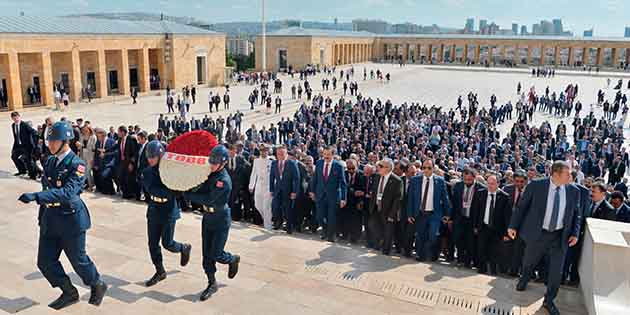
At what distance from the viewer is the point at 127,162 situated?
28.1 ft

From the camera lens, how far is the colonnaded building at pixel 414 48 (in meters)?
57.9

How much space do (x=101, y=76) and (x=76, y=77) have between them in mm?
1756

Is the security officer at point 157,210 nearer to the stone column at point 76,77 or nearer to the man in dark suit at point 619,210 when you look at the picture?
the man in dark suit at point 619,210

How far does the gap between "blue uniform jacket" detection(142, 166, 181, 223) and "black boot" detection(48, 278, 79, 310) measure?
35.4 inches

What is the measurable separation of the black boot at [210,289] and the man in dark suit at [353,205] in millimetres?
2824

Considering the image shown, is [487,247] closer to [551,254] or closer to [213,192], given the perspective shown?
[551,254]

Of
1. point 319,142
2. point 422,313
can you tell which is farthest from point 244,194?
point 319,142

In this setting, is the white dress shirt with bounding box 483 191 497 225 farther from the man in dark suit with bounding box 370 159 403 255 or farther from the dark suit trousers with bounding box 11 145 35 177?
the dark suit trousers with bounding box 11 145 35 177

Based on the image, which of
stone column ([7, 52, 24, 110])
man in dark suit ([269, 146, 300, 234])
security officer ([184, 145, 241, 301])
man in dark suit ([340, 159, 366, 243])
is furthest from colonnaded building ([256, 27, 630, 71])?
security officer ([184, 145, 241, 301])

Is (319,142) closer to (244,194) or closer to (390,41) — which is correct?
(244,194)

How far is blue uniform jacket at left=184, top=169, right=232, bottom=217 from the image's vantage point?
4.45m

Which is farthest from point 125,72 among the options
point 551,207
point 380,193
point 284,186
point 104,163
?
point 551,207

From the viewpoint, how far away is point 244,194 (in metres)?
8.12

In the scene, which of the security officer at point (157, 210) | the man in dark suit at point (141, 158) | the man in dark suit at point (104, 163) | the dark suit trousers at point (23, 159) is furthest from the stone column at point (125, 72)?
the security officer at point (157, 210)
